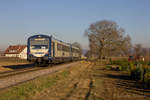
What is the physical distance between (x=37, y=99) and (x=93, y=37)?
1773 inches

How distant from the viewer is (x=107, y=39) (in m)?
50.0

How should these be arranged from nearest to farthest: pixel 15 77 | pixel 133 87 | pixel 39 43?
pixel 133 87, pixel 15 77, pixel 39 43

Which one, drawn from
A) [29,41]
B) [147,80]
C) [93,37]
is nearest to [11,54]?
[93,37]

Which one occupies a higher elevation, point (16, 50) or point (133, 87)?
point (16, 50)

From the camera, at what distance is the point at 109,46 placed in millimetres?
50281

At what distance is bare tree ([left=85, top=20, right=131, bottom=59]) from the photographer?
4891cm

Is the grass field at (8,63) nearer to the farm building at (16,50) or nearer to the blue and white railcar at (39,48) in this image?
the blue and white railcar at (39,48)

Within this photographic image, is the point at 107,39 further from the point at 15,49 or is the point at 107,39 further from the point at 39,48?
the point at 15,49

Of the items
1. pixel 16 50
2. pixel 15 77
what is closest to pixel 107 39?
pixel 15 77

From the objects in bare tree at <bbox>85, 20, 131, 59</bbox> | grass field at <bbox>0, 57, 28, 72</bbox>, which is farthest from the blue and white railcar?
bare tree at <bbox>85, 20, 131, 59</bbox>

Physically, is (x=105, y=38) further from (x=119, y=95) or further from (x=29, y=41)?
(x=119, y=95)

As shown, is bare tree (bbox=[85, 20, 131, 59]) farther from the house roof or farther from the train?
the house roof

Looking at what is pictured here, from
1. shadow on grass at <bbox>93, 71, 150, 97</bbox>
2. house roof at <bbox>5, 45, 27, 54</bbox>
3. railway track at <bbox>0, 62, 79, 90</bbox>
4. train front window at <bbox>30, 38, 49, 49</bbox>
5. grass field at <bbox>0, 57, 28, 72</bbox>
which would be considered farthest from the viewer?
house roof at <bbox>5, 45, 27, 54</bbox>

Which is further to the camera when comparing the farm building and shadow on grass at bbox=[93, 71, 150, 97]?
the farm building
